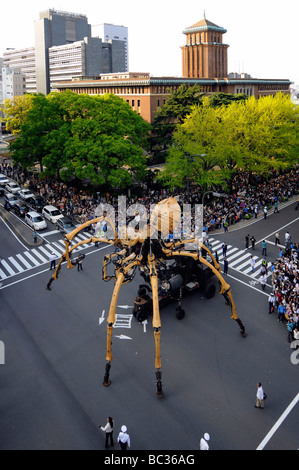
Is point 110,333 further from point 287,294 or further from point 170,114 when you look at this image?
point 170,114

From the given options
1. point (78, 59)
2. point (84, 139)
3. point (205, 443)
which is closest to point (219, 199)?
point (84, 139)

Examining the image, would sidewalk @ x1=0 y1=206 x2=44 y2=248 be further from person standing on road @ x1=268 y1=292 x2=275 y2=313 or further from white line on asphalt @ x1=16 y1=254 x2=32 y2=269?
person standing on road @ x1=268 y1=292 x2=275 y2=313

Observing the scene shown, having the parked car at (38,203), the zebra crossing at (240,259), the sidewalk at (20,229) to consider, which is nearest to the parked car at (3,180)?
the sidewalk at (20,229)

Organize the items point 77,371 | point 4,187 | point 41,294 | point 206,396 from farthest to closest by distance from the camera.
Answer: point 4,187, point 41,294, point 77,371, point 206,396

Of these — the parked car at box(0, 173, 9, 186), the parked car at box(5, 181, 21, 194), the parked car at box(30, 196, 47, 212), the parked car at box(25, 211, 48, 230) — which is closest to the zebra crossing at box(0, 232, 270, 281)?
the parked car at box(25, 211, 48, 230)

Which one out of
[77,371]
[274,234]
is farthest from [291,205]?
[77,371]

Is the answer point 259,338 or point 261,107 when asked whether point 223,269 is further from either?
point 261,107
